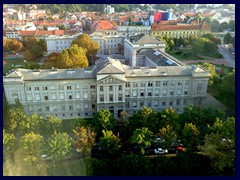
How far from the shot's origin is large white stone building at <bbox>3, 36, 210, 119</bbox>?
93.3 ft

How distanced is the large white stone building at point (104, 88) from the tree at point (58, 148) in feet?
27.5

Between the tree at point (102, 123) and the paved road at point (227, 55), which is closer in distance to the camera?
the tree at point (102, 123)

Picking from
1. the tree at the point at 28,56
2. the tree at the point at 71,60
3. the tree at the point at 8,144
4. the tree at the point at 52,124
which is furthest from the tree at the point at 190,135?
the tree at the point at 28,56

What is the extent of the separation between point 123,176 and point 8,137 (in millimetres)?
9961

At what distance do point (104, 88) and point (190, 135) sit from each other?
10521mm

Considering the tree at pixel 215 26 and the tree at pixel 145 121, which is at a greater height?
the tree at pixel 215 26

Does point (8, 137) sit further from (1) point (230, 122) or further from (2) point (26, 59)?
(2) point (26, 59)

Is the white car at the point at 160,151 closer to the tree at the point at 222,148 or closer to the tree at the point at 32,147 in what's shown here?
the tree at the point at 222,148

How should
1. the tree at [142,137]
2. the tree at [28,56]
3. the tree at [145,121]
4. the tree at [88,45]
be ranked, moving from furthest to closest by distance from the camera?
1. the tree at [28,56]
2. the tree at [88,45]
3. the tree at [145,121]
4. the tree at [142,137]

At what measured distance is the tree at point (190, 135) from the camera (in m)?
22.5

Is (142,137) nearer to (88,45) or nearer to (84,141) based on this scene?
(84,141)

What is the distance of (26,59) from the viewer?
165ft

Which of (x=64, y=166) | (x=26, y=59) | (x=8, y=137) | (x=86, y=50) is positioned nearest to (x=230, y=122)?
(x=64, y=166)

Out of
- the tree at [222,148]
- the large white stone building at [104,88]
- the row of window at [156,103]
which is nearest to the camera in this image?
the tree at [222,148]
